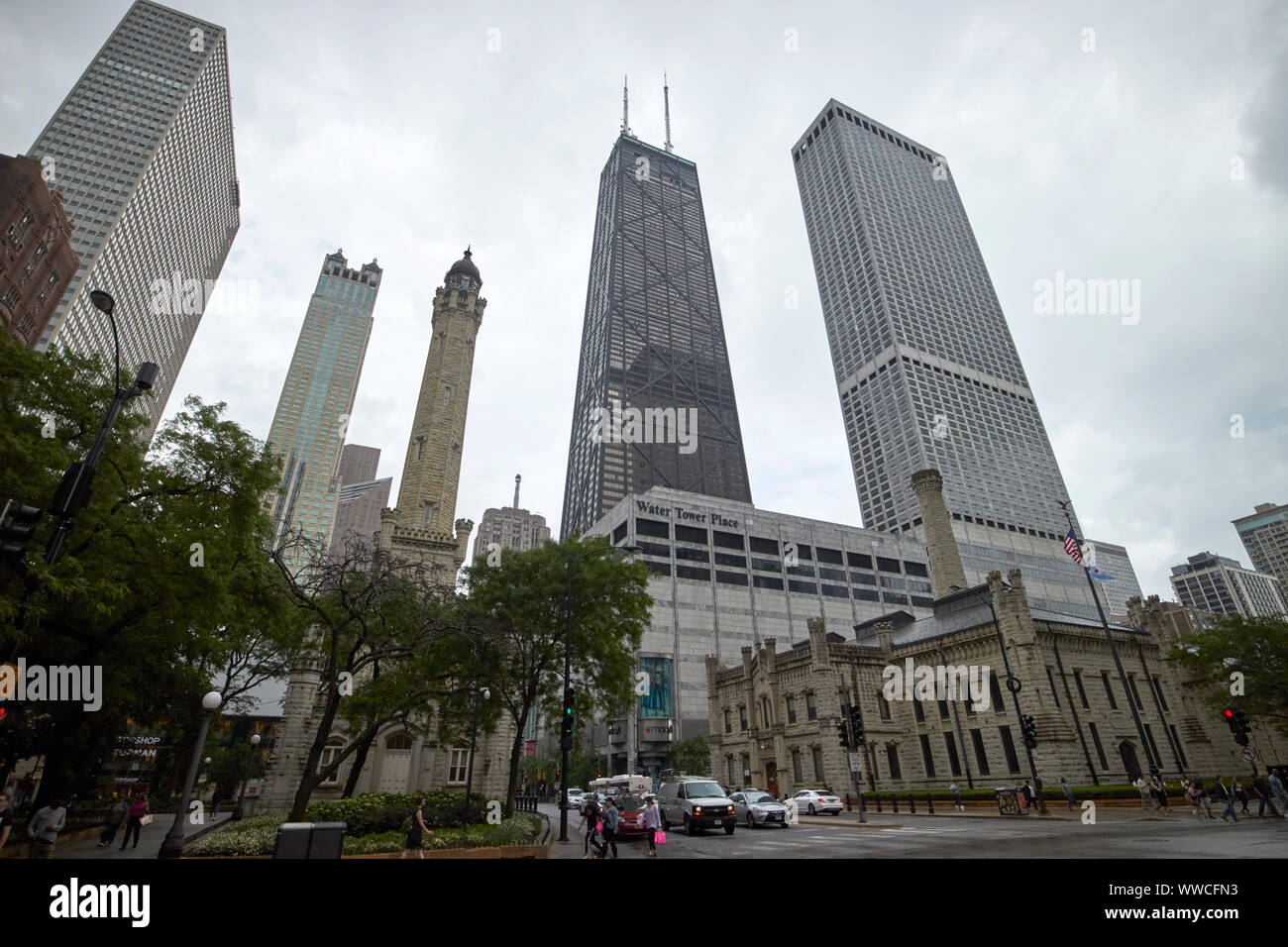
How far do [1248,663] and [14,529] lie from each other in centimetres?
Result: 5328

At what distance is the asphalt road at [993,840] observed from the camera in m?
14.5

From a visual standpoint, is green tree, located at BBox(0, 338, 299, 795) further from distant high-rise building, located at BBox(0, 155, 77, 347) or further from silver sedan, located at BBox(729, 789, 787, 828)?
distant high-rise building, located at BBox(0, 155, 77, 347)

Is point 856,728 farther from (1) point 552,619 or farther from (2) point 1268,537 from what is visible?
(2) point 1268,537

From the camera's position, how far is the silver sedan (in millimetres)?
28406

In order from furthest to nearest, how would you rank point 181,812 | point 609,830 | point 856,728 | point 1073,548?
point 1073,548 → point 856,728 → point 181,812 → point 609,830

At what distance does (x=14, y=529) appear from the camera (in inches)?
395

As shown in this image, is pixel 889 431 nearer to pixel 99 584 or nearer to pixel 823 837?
pixel 823 837

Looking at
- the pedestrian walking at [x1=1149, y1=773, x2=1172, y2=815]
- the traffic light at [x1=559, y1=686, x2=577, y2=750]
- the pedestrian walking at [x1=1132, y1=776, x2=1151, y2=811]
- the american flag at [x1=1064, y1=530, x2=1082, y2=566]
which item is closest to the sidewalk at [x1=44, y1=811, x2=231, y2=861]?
the traffic light at [x1=559, y1=686, x2=577, y2=750]

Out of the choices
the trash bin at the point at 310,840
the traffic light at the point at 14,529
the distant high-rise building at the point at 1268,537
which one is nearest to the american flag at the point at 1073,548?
the trash bin at the point at 310,840

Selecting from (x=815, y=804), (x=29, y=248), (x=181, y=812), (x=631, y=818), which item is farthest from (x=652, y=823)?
(x=29, y=248)

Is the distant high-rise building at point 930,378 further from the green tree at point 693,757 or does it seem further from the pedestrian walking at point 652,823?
the pedestrian walking at point 652,823

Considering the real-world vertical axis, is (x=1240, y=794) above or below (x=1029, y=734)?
below
